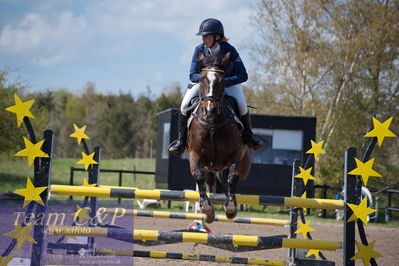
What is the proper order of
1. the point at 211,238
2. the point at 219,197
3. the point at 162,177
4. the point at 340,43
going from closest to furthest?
the point at 211,238 < the point at 219,197 < the point at 162,177 < the point at 340,43

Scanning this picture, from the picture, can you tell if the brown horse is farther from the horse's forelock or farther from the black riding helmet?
the black riding helmet

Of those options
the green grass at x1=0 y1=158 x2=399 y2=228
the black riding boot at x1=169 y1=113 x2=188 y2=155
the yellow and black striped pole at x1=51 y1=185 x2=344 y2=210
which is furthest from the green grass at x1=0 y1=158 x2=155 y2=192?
the yellow and black striped pole at x1=51 y1=185 x2=344 y2=210

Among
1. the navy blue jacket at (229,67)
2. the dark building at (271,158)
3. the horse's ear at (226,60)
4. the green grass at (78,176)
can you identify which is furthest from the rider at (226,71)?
the green grass at (78,176)

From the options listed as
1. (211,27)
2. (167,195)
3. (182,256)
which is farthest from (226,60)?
(182,256)

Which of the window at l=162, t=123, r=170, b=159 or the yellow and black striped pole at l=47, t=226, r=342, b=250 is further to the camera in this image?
the window at l=162, t=123, r=170, b=159

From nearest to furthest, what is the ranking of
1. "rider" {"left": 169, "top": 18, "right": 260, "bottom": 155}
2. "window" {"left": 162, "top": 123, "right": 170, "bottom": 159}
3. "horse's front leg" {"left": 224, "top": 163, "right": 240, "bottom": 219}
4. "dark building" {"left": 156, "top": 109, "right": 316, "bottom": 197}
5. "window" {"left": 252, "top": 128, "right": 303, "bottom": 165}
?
"horse's front leg" {"left": 224, "top": 163, "right": 240, "bottom": 219}, "rider" {"left": 169, "top": 18, "right": 260, "bottom": 155}, "dark building" {"left": 156, "top": 109, "right": 316, "bottom": 197}, "window" {"left": 252, "top": 128, "right": 303, "bottom": 165}, "window" {"left": 162, "top": 123, "right": 170, "bottom": 159}

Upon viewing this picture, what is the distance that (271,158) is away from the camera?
1645cm

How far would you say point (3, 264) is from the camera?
463 centimetres

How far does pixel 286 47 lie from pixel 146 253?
1750cm

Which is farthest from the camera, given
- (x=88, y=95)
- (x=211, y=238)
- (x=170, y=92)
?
(x=88, y=95)

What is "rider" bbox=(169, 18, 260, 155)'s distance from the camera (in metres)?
5.34

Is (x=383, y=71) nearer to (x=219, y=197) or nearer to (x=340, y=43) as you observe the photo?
(x=340, y=43)

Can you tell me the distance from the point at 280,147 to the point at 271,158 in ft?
1.65

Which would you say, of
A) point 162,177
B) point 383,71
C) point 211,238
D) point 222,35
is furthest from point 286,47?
point 211,238
